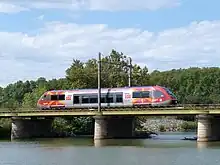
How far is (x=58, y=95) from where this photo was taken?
92.5m

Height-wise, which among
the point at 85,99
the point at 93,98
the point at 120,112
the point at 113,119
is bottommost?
the point at 113,119

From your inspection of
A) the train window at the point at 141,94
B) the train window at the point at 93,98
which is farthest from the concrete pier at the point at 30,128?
the train window at the point at 141,94

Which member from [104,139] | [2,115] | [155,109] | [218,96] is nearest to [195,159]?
[155,109]

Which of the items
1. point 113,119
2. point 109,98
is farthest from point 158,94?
point 113,119

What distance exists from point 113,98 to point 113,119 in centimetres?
284

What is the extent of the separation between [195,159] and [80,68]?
68.8 metres

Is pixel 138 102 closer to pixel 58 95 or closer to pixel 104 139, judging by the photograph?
pixel 104 139

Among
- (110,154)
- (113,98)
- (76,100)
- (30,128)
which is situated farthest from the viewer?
(30,128)

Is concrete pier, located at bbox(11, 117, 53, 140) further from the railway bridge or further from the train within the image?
the train

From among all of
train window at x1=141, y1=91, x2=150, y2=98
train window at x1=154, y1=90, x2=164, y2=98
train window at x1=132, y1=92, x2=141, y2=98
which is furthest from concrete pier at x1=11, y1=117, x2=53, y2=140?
train window at x1=154, y1=90, x2=164, y2=98

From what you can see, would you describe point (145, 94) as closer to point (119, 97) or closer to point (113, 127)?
point (119, 97)

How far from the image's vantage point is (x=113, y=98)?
8719 centimetres

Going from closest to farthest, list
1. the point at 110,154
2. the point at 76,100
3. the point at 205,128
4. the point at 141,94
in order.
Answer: the point at 110,154 → the point at 205,128 → the point at 141,94 → the point at 76,100

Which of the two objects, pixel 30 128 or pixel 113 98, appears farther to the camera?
pixel 30 128
